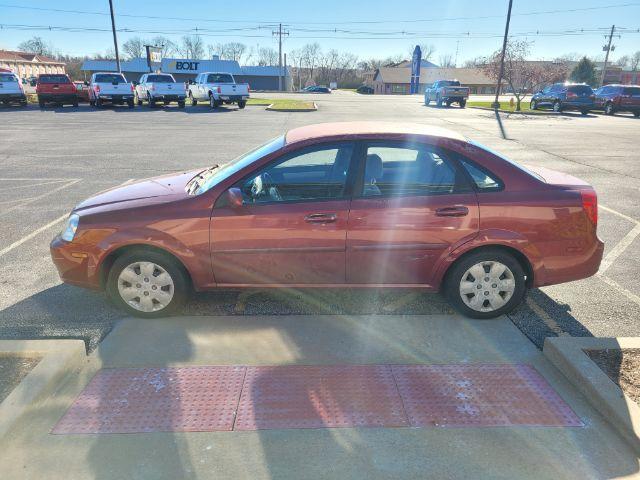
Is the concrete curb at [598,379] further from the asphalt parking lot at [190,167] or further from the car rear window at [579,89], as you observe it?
the car rear window at [579,89]

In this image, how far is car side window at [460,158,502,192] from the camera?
3766 millimetres

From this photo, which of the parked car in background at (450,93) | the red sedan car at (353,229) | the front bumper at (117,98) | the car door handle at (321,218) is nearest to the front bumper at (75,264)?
the red sedan car at (353,229)

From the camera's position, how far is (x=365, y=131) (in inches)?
154

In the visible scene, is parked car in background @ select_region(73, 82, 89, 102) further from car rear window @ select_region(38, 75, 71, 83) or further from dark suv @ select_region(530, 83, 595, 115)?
dark suv @ select_region(530, 83, 595, 115)

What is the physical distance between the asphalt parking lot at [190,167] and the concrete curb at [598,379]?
0.36 metres

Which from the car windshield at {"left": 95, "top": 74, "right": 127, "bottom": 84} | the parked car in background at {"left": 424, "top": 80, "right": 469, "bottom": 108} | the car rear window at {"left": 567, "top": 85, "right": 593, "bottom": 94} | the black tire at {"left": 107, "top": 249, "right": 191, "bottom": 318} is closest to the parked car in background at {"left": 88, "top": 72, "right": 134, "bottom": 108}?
the car windshield at {"left": 95, "top": 74, "right": 127, "bottom": 84}

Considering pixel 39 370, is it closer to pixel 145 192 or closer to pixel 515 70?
pixel 145 192

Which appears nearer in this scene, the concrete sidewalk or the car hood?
the concrete sidewalk

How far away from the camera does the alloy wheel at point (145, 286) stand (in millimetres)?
3820

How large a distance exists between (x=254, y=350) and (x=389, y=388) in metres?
1.06

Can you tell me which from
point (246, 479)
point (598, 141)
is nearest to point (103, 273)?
point (246, 479)

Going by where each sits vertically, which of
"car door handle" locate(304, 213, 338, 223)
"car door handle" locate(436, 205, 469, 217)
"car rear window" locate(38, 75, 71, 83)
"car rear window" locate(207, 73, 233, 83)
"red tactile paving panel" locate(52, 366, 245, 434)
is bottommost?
"red tactile paving panel" locate(52, 366, 245, 434)

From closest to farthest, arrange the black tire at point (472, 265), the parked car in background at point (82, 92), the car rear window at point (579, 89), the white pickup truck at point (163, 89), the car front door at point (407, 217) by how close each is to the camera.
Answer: the car front door at point (407, 217) < the black tire at point (472, 265) < the white pickup truck at point (163, 89) < the car rear window at point (579, 89) < the parked car in background at point (82, 92)

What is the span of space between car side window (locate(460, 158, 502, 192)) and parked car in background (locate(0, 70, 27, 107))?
31.4 metres
